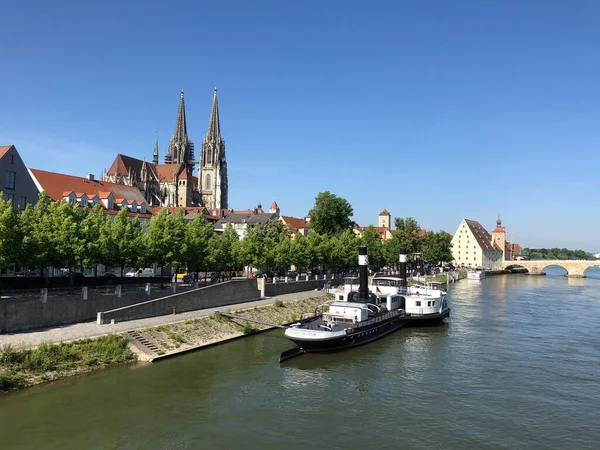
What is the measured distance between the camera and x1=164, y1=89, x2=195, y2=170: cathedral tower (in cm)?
17138

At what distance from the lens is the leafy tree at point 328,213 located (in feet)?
360

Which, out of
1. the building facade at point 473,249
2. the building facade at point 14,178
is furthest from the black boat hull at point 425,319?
the building facade at point 473,249

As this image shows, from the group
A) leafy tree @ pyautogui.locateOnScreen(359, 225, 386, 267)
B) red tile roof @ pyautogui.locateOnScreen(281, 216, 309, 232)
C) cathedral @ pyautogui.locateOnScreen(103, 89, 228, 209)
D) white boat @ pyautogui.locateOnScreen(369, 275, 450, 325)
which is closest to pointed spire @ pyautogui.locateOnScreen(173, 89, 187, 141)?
cathedral @ pyautogui.locateOnScreen(103, 89, 228, 209)

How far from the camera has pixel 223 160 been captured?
6698 inches

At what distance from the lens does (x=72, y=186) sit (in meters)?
74.1

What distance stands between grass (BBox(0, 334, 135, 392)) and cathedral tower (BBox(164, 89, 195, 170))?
468 ft

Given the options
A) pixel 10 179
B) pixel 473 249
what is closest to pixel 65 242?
pixel 10 179

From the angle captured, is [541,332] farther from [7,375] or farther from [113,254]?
[7,375]

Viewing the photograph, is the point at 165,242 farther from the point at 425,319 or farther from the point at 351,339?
the point at 425,319

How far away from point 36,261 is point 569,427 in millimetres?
35559

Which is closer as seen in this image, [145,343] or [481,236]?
[145,343]

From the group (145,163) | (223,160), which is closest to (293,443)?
(145,163)

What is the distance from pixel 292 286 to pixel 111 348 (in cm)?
3480

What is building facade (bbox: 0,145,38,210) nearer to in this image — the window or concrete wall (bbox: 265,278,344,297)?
the window
